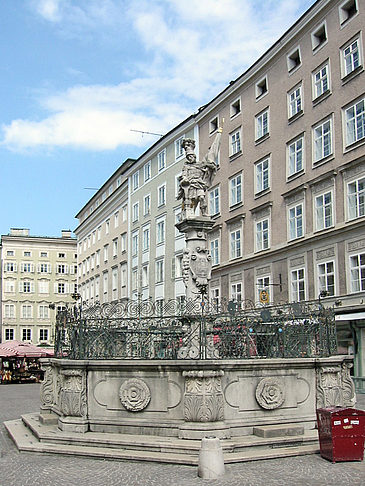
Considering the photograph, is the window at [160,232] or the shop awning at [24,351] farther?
the window at [160,232]

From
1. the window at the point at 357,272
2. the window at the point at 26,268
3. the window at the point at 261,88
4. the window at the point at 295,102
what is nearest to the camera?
the window at the point at 357,272

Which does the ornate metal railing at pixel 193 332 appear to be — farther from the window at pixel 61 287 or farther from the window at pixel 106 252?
the window at pixel 61 287

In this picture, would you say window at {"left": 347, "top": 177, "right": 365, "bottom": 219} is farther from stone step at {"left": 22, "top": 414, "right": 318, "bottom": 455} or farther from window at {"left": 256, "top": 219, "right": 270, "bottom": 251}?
stone step at {"left": 22, "top": 414, "right": 318, "bottom": 455}

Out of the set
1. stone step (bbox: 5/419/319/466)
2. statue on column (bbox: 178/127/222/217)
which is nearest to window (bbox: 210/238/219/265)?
statue on column (bbox: 178/127/222/217)

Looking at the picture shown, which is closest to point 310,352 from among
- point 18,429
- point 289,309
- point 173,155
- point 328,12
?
point 289,309

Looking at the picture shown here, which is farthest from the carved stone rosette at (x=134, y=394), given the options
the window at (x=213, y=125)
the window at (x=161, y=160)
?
the window at (x=161, y=160)

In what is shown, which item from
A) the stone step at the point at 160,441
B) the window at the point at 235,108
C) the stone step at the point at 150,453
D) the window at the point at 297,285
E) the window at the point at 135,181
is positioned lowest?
the stone step at the point at 150,453

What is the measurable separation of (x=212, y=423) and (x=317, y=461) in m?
2.06

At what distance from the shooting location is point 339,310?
27578 millimetres

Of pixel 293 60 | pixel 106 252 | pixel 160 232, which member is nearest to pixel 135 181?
pixel 160 232

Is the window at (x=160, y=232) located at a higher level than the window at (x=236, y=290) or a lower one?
higher

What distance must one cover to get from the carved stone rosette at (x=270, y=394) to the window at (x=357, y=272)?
15.1 meters

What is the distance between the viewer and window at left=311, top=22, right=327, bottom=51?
101 ft

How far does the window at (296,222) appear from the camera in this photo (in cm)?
3152
